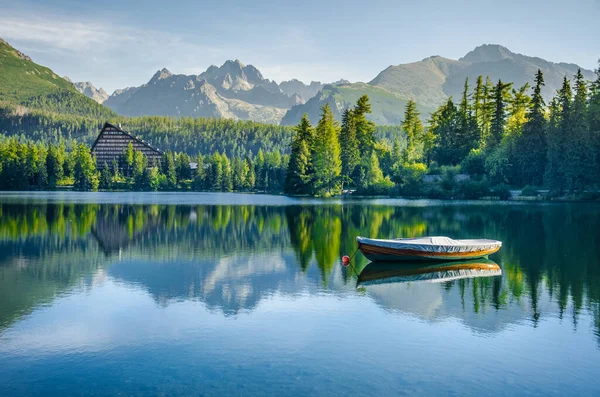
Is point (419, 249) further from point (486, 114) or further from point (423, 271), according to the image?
point (486, 114)

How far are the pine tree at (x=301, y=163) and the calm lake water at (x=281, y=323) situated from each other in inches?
3204

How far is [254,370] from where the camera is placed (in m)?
17.0

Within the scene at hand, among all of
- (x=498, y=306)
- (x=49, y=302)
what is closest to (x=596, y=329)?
(x=498, y=306)

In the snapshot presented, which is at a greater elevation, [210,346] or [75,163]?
[75,163]

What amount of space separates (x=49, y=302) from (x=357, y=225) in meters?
37.4

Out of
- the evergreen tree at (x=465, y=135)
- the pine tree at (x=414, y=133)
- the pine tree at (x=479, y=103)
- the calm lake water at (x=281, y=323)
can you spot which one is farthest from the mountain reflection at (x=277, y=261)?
the pine tree at (x=414, y=133)

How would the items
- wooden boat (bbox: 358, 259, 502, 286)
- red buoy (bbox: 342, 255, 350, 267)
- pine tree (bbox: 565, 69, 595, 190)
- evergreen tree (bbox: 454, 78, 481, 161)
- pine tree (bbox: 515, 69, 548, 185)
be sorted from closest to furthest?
wooden boat (bbox: 358, 259, 502, 286) < red buoy (bbox: 342, 255, 350, 267) < pine tree (bbox: 565, 69, 595, 190) < pine tree (bbox: 515, 69, 548, 185) < evergreen tree (bbox: 454, 78, 481, 161)

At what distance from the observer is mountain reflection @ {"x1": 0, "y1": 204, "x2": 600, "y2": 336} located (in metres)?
25.6

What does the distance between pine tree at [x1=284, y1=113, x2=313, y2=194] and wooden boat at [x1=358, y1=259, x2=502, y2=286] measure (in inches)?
3491

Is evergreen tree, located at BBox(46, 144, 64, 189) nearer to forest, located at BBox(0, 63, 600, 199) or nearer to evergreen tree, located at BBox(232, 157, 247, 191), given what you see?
evergreen tree, located at BBox(232, 157, 247, 191)

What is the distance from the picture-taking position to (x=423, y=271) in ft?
111

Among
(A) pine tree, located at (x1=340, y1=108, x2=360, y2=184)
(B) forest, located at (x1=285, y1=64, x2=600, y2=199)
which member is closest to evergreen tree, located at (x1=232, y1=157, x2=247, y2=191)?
(B) forest, located at (x1=285, y1=64, x2=600, y2=199)

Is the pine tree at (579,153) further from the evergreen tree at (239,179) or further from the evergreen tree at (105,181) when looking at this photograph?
→ the evergreen tree at (105,181)

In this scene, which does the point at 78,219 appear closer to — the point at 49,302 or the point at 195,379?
the point at 49,302
